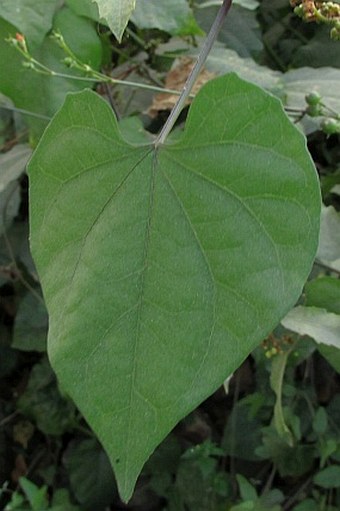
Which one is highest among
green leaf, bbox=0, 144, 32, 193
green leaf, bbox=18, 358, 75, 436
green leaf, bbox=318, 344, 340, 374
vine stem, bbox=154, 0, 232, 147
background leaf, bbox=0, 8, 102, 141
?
vine stem, bbox=154, 0, 232, 147

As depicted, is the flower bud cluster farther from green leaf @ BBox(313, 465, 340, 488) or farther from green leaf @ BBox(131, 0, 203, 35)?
green leaf @ BBox(313, 465, 340, 488)

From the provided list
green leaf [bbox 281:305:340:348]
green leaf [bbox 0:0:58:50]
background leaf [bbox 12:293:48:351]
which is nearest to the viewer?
green leaf [bbox 281:305:340:348]

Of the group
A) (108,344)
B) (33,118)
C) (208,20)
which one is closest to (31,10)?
(33,118)

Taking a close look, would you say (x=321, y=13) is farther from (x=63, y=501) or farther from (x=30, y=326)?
(x=63, y=501)

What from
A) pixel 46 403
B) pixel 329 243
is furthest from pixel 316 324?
pixel 46 403

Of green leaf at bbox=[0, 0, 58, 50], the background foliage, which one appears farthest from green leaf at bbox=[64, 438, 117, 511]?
green leaf at bbox=[0, 0, 58, 50]

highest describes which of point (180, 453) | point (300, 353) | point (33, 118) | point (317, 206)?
point (317, 206)

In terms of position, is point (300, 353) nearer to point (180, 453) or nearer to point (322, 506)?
point (322, 506)
